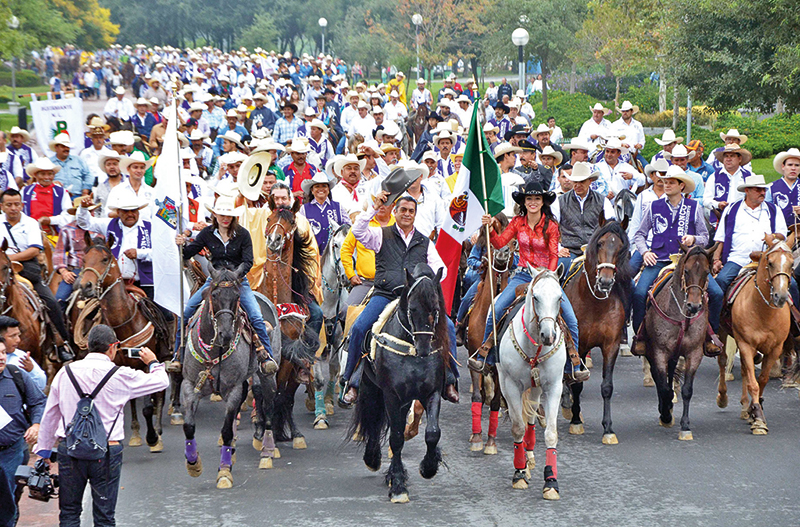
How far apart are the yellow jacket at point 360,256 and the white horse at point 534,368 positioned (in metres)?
1.59

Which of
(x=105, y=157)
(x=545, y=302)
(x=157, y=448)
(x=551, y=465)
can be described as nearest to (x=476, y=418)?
(x=551, y=465)

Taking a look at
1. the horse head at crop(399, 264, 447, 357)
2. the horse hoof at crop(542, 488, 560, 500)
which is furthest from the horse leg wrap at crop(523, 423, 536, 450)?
the horse head at crop(399, 264, 447, 357)

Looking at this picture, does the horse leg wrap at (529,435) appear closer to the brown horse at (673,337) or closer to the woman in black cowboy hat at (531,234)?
the woman in black cowboy hat at (531,234)

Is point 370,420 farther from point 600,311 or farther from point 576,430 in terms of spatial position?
point 600,311

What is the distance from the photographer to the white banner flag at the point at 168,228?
1176cm

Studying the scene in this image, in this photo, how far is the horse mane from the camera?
11773 millimetres

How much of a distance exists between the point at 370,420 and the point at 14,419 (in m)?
3.62

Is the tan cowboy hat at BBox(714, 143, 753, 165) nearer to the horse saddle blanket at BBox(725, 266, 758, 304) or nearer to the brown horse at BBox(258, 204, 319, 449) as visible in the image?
the horse saddle blanket at BBox(725, 266, 758, 304)

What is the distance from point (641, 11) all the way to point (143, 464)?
30419mm

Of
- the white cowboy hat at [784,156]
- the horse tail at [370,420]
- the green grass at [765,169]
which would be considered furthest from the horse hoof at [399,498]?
the green grass at [765,169]

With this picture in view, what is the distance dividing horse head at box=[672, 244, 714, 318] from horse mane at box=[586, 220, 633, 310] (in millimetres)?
633

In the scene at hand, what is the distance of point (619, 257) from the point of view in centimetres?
1195

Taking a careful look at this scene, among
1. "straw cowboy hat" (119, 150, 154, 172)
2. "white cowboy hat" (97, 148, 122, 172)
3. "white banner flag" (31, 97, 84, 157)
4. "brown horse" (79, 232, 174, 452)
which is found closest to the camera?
"brown horse" (79, 232, 174, 452)

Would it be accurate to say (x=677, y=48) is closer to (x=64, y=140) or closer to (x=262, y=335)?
(x=64, y=140)
